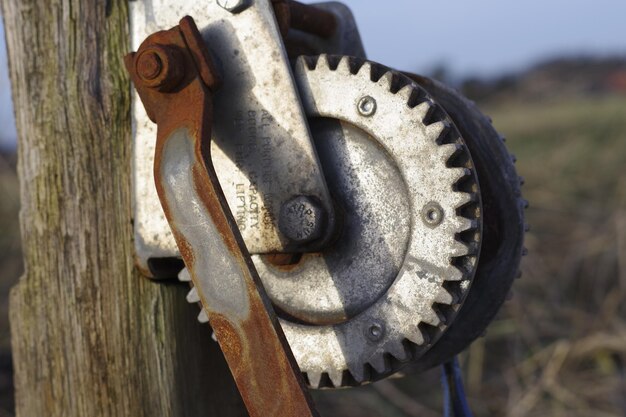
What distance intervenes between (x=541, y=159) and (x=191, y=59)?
7.99m

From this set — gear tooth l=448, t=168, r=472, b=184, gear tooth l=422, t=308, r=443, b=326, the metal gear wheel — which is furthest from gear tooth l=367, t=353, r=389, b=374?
gear tooth l=448, t=168, r=472, b=184

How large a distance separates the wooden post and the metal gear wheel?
0.98ft

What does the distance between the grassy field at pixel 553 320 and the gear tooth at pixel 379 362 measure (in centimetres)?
360

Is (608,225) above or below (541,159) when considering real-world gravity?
below

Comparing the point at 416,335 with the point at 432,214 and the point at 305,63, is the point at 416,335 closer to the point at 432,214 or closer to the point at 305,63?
the point at 432,214

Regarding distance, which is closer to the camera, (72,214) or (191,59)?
(191,59)

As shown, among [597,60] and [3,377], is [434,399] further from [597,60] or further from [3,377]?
[597,60]

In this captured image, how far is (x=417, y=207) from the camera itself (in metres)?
1.39

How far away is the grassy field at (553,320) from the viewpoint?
16.3 ft

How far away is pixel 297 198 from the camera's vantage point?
1.46 metres

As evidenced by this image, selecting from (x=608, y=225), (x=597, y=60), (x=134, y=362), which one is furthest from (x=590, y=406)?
(x=597, y=60)

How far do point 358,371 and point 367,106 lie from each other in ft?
1.55

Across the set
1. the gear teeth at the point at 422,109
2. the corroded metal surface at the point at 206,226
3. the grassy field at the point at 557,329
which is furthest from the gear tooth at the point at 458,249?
the grassy field at the point at 557,329

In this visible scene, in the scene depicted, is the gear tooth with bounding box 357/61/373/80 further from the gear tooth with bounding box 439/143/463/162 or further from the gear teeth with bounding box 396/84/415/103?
the gear tooth with bounding box 439/143/463/162
